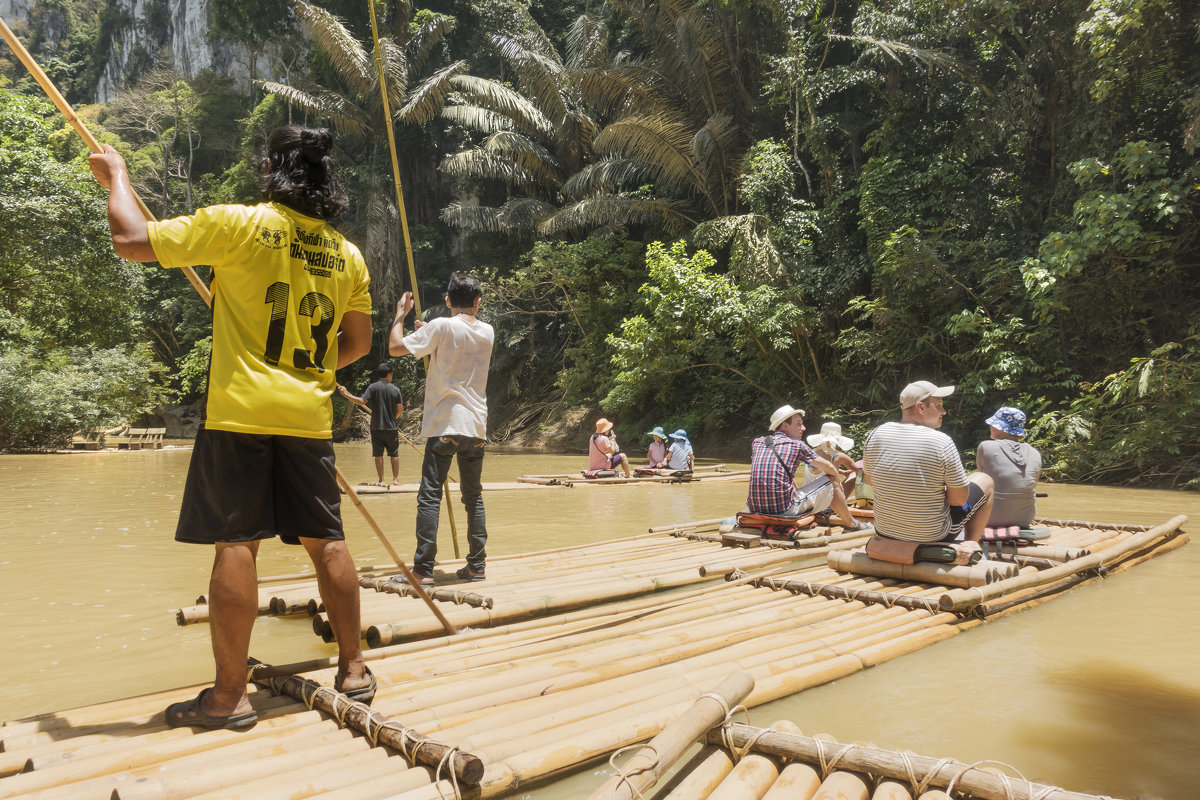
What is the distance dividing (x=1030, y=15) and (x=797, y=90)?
4572mm

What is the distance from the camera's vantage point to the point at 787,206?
58.0ft

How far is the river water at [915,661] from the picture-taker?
2680 millimetres

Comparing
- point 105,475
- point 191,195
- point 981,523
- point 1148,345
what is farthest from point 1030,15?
point 191,195

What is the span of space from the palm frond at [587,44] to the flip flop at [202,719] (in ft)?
70.0

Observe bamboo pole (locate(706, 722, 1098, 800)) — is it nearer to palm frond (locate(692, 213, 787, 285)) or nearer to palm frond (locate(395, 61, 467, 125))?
palm frond (locate(692, 213, 787, 285))

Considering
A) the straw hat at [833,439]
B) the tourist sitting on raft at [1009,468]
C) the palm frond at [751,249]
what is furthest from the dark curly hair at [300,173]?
the palm frond at [751,249]

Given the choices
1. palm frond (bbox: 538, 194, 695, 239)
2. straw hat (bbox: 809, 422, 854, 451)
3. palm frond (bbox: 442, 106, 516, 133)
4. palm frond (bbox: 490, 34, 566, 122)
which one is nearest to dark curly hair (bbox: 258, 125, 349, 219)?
straw hat (bbox: 809, 422, 854, 451)

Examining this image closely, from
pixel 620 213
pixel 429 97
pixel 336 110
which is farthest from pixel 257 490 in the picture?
pixel 336 110

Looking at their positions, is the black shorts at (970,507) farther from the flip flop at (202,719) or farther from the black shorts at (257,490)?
the flip flop at (202,719)

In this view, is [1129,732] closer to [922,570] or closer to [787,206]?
[922,570]

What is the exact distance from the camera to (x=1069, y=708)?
3.03 m

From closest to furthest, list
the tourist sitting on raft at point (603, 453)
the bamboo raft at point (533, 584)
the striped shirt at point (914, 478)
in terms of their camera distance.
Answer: the bamboo raft at point (533, 584), the striped shirt at point (914, 478), the tourist sitting on raft at point (603, 453)

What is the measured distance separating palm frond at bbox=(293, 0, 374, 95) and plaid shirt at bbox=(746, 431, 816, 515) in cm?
2091

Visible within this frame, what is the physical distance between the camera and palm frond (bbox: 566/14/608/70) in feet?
71.4
